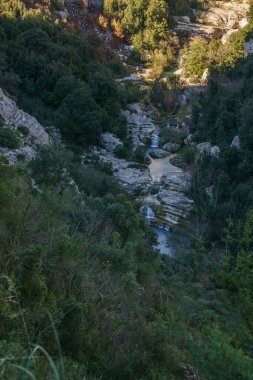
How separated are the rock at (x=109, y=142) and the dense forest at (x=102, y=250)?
19.6 inches

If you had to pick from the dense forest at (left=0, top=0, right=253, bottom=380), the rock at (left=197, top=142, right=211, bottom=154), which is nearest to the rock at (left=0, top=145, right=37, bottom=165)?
the dense forest at (left=0, top=0, right=253, bottom=380)

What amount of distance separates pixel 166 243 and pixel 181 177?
24.8ft

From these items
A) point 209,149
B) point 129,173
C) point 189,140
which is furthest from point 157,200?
point 189,140

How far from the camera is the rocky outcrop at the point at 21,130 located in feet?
65.4

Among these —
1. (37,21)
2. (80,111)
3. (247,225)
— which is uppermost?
(247,225)

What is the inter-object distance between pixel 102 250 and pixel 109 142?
2253 cm

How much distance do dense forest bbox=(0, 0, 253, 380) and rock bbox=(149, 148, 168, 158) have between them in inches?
98.7

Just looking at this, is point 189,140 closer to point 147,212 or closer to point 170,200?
point 170,200

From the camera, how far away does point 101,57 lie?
4719 cm

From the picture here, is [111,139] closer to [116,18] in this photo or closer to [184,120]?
[184,120]

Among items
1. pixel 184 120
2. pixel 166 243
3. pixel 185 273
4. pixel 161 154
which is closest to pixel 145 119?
pixel 184 120

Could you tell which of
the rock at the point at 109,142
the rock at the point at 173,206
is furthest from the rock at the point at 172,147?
the rock at the point at 173,206

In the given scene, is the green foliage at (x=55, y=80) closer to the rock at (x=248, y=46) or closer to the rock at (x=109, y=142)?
the rock at (x=109, y=142)

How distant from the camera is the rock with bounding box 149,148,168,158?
35.1 m
